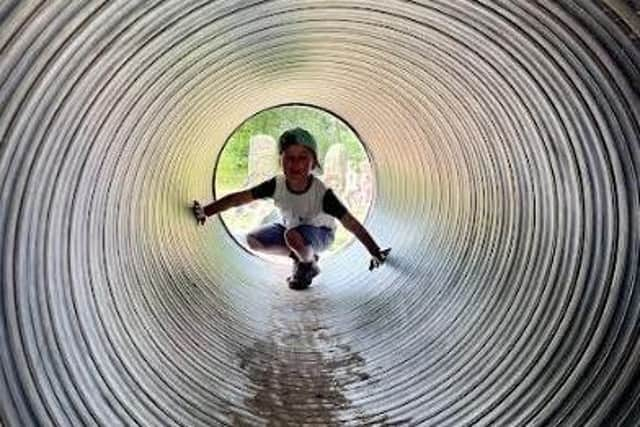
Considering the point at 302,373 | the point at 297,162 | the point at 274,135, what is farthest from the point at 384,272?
the point at 274,135

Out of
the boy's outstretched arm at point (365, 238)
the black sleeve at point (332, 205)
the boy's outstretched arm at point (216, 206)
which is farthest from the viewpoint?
the black sleeve at point (332, 205)

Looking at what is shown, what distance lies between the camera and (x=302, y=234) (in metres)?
6.32

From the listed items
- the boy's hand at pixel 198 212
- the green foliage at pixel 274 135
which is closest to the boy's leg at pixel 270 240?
the boy's hand at pixel 198 212

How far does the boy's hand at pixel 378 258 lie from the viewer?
19.7 feet

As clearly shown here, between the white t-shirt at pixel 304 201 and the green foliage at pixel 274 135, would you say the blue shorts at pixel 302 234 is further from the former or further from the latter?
the green foliage at pixel 274 135

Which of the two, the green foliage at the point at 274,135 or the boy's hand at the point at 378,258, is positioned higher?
the green foliage at the point at 274,135

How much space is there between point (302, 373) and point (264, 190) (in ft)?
6.45

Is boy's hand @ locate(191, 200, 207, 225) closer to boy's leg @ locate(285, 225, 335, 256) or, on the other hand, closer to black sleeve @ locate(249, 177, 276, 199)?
black sleeve @ locate(249, 177, 276, 199)

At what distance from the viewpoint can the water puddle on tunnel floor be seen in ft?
13.3

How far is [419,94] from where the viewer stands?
4.99 metres

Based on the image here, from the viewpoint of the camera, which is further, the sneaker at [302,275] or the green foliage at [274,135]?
the green foliage at [274,135]

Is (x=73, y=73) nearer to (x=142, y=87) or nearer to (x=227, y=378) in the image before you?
(x=142, y=87)

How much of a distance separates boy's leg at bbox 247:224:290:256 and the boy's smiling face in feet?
2.30

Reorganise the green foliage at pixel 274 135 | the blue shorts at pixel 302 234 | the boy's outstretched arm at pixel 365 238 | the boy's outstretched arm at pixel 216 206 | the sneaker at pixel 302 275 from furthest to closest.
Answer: the green foliage at pixel 274 135 < the sneaker at pixel 302 275 < the blue shorts at pixel 302 234 < the boy's outstretched arm at pixel 365 238 < the boy's outstretched arm at pixel 216 206
